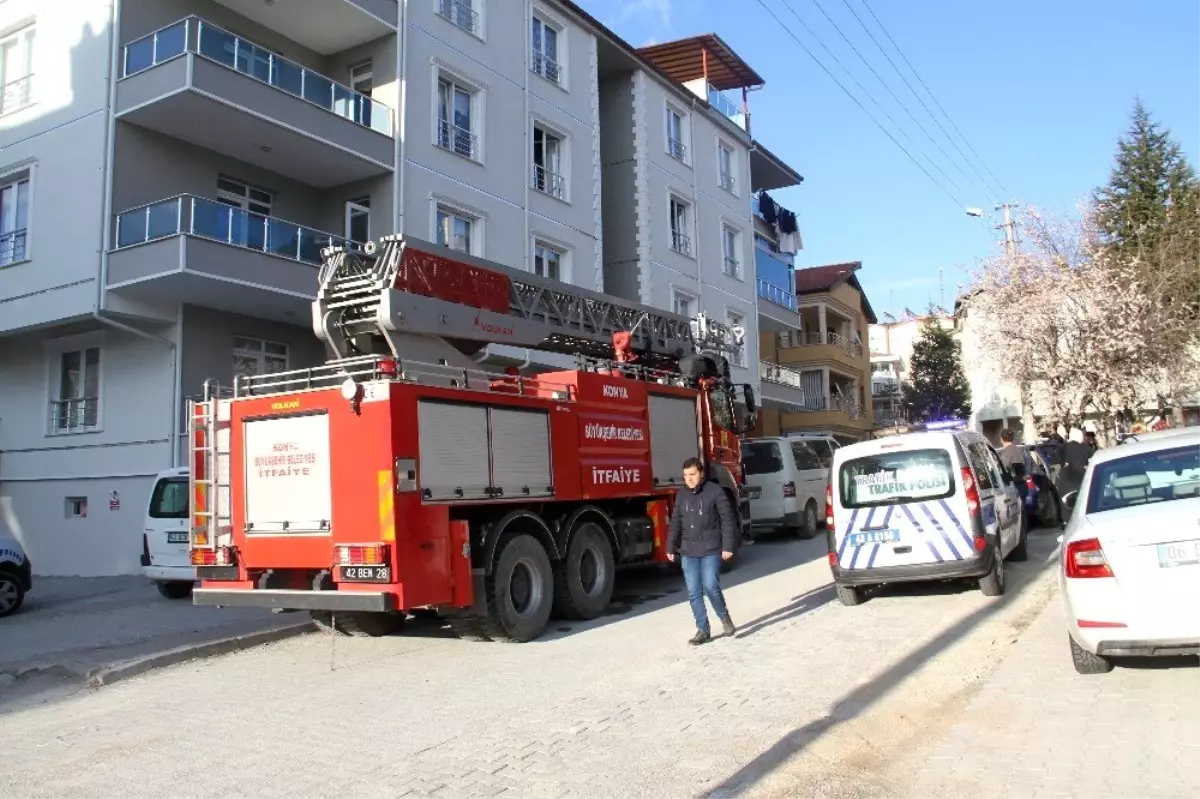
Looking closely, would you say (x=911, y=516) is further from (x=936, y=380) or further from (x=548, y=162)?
(x=936, y=380)

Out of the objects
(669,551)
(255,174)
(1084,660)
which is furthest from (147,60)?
(1084,660)

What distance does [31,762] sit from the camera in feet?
19.0

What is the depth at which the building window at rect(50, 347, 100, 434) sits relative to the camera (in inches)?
699

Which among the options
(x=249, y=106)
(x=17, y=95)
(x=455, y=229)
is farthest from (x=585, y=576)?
(x=17, y=95)

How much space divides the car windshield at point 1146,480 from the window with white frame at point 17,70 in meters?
19.2

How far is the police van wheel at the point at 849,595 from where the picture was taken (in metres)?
10.1

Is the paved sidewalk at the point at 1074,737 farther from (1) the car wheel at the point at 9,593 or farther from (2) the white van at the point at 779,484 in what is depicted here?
(1) the car wheel at the point at 9,593

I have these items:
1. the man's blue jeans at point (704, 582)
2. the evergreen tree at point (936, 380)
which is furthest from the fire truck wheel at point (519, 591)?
the evergreen tree at point (936, 380)

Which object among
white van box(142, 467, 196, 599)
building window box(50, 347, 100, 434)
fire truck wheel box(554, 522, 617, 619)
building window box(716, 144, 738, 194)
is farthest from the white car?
building window box(716, 144, 738, 194)

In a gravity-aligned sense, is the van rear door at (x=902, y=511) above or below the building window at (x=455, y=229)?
below

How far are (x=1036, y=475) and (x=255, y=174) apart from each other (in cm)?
1598

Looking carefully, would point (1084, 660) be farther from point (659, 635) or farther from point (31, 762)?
point (31, 762)

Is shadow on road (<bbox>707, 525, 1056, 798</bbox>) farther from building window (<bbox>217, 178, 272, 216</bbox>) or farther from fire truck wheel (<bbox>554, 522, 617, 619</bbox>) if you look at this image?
building window (<bbox>217, 178, 272, 216</bbox>)

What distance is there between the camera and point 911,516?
31.5 feet
